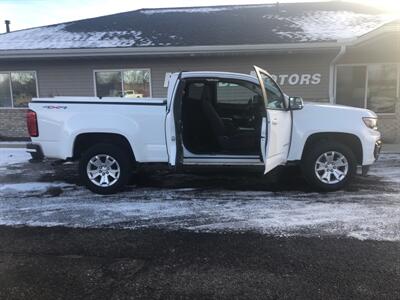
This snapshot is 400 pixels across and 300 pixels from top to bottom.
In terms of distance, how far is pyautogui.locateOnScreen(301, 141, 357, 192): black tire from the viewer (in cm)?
612

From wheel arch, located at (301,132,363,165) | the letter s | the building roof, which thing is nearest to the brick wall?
the building roof

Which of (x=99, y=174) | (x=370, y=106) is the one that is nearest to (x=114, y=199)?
(x=99, y=174)

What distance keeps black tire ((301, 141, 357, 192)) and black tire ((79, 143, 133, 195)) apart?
282 cm

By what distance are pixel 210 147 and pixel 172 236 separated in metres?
2.31

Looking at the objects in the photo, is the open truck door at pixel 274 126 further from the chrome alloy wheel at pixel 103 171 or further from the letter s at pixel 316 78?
the letter s at pixel 316 78

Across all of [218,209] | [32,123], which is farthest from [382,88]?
[32,123]

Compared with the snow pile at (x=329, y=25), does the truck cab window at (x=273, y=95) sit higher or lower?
lower

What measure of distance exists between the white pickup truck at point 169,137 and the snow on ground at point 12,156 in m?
3.64

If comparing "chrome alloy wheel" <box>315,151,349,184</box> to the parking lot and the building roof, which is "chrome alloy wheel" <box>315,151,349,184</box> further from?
the building roof

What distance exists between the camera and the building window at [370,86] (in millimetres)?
11492

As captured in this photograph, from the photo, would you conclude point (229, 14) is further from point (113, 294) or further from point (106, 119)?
point (113, 294)

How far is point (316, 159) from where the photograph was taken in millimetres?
6152

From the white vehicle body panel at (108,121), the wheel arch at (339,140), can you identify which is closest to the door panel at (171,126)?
the white vehicle body panel at (108,121)

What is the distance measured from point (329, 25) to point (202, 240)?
33.5ft
